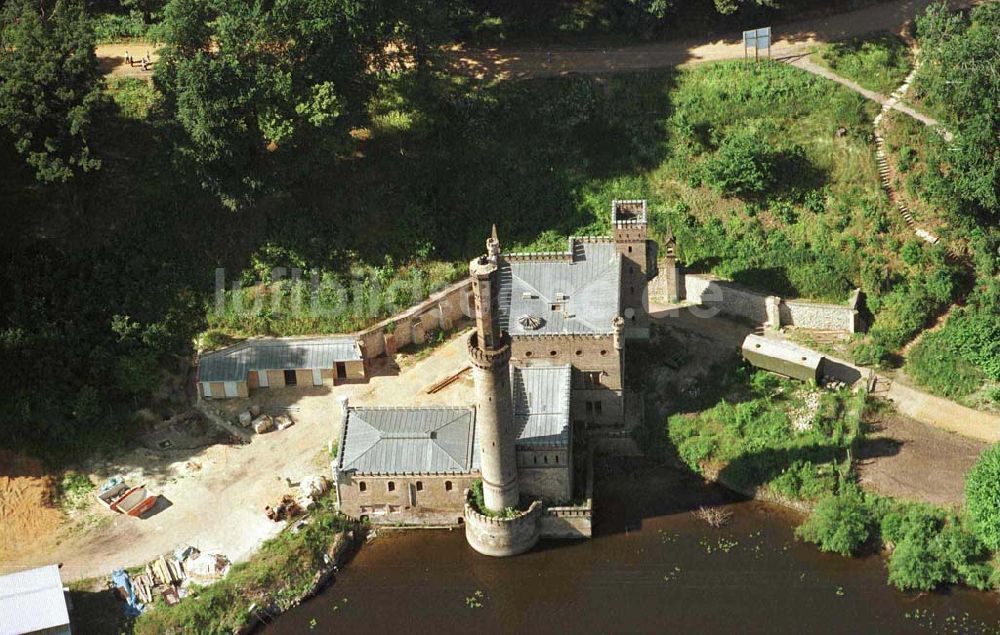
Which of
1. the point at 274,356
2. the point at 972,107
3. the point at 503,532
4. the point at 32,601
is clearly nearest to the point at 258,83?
the point at 274,356

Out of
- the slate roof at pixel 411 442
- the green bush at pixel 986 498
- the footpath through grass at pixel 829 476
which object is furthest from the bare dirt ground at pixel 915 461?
the slate roof at pixel 411 442

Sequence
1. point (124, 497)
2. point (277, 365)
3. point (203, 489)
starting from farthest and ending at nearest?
point (277, 365) → point (203, 489) → point (124, 497)

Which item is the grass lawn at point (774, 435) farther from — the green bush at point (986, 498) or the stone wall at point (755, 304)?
the green bush at point (986, 498)

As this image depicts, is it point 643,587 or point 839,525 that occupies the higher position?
point 839,525

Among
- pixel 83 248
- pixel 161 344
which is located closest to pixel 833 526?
pixel 161 344

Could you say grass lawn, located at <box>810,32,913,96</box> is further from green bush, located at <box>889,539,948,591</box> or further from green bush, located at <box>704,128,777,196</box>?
green bush, located at <box>889,539,948,591</box>

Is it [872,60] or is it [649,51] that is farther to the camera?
[649,51]

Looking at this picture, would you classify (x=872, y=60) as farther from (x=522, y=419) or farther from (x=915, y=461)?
(x=522, y=419)
